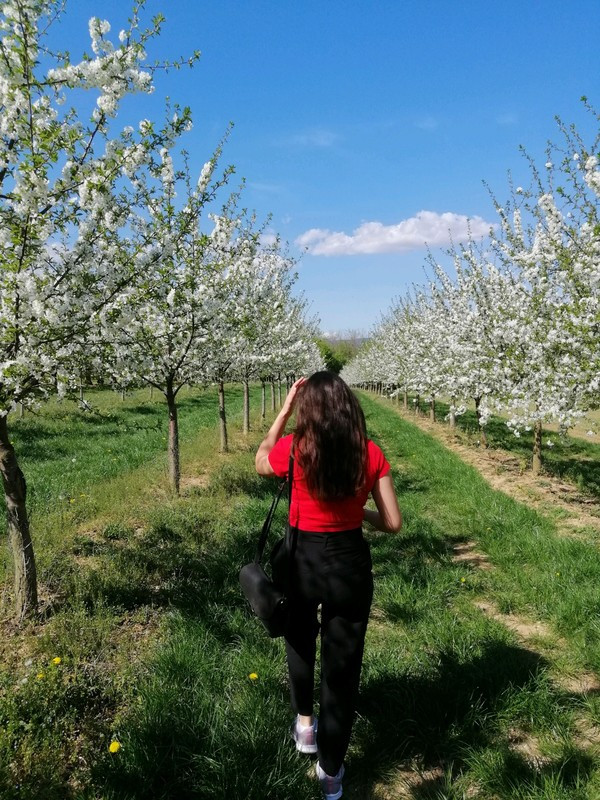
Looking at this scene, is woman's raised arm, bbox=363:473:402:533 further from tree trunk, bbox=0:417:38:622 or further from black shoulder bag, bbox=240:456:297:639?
tree trunk, bbox=0:417:38:622

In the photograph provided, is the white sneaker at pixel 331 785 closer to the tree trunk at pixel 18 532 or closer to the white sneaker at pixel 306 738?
the white sneaker at pixel 306 738

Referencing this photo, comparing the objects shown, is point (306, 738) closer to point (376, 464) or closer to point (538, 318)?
point (376, 464)

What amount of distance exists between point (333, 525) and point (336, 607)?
1.40 feet

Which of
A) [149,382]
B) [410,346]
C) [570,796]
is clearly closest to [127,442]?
[149,382]

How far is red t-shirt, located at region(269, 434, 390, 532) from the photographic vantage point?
8.45 ft

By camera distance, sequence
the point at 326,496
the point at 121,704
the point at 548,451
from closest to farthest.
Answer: the point at 326,496, the point at 121,704, the point at 548,451

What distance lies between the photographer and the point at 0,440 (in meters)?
4.07

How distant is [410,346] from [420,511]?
17.1 meters

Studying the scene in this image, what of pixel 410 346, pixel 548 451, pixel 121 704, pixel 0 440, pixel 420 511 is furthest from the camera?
pixel 410 346

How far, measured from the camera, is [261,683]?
3.36m

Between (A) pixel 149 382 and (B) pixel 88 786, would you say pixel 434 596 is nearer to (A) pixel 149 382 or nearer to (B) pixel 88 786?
(B) pixel 88 786

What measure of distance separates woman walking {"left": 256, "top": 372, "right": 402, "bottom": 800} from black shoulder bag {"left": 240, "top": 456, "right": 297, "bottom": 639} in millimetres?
48

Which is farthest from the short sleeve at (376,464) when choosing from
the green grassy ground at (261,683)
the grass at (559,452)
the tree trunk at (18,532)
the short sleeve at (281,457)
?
the grass at (559,452)

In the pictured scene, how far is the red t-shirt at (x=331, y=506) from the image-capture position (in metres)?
2.57
